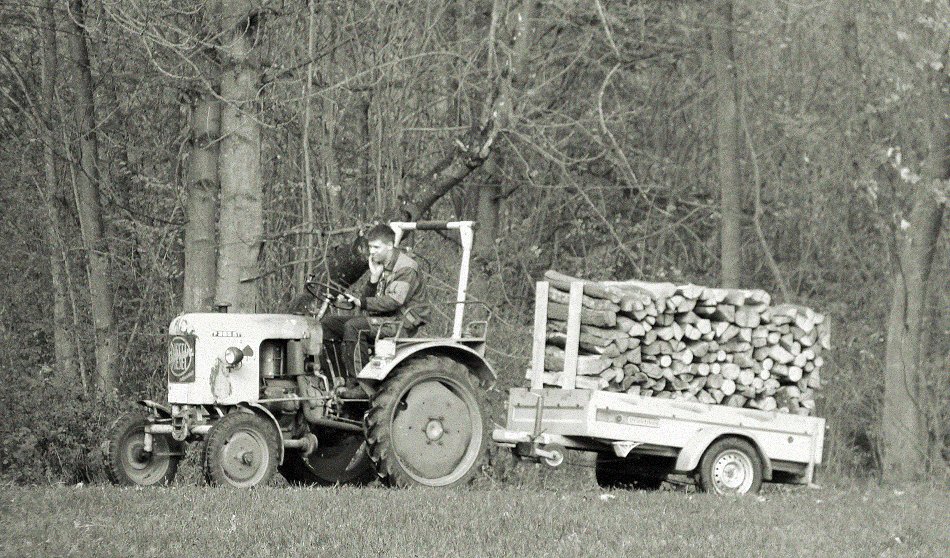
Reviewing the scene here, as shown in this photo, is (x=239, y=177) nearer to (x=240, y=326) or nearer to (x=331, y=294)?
(x=331, y=294)

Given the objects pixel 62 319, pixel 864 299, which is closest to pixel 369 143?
pixel 62 319

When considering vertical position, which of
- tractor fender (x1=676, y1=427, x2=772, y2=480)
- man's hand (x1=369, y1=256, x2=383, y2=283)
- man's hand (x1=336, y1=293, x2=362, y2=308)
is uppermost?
man's hand (x1=369, y1=256, x2=383, y2=283)

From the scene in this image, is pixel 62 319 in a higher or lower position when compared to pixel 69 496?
higher

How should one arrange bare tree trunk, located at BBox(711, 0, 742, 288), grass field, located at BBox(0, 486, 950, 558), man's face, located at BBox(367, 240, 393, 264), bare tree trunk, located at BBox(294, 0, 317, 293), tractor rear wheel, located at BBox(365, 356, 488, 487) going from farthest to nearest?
bare tree trunk, located at BBox(711, 0, 742, 288)
bare tree trunk, located at BBox(294, 0, 317, 293)
man's face, located at BBox(367, 240, 393, 264)
tractor rear wheel, located at BBox(365, 356, 488, 487)
grass field, located at BBox(0, 486, 950, 558)

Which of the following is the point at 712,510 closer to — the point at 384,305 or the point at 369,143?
the point at 384,305

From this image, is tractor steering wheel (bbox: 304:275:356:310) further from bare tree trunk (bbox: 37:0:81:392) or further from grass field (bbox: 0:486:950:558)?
bare tree trunk (bbox: 37:0:81:392)

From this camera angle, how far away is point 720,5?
756 inches

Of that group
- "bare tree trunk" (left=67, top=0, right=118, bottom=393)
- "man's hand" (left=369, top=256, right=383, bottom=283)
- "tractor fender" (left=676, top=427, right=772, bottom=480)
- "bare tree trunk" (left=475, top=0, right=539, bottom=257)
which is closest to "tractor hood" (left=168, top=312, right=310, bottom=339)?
"man's hand" (left=369, top=256, right=383, bottom=283)

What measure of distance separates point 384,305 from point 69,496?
2.74 meters

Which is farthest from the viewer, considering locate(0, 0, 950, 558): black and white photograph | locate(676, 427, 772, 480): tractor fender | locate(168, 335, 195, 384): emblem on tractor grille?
locate(676, 427, 772, 480): tractor fender

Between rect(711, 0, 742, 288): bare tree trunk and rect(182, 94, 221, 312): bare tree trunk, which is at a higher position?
rect(711, 0, 742, 288): bare tree trunk

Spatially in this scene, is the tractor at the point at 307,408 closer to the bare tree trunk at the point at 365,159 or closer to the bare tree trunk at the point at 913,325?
the bare tree trunk at the point at 365,159

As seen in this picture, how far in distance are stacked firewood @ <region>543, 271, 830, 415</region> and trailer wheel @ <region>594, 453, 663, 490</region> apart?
0.98m

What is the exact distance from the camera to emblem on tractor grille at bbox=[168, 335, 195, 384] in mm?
10227
